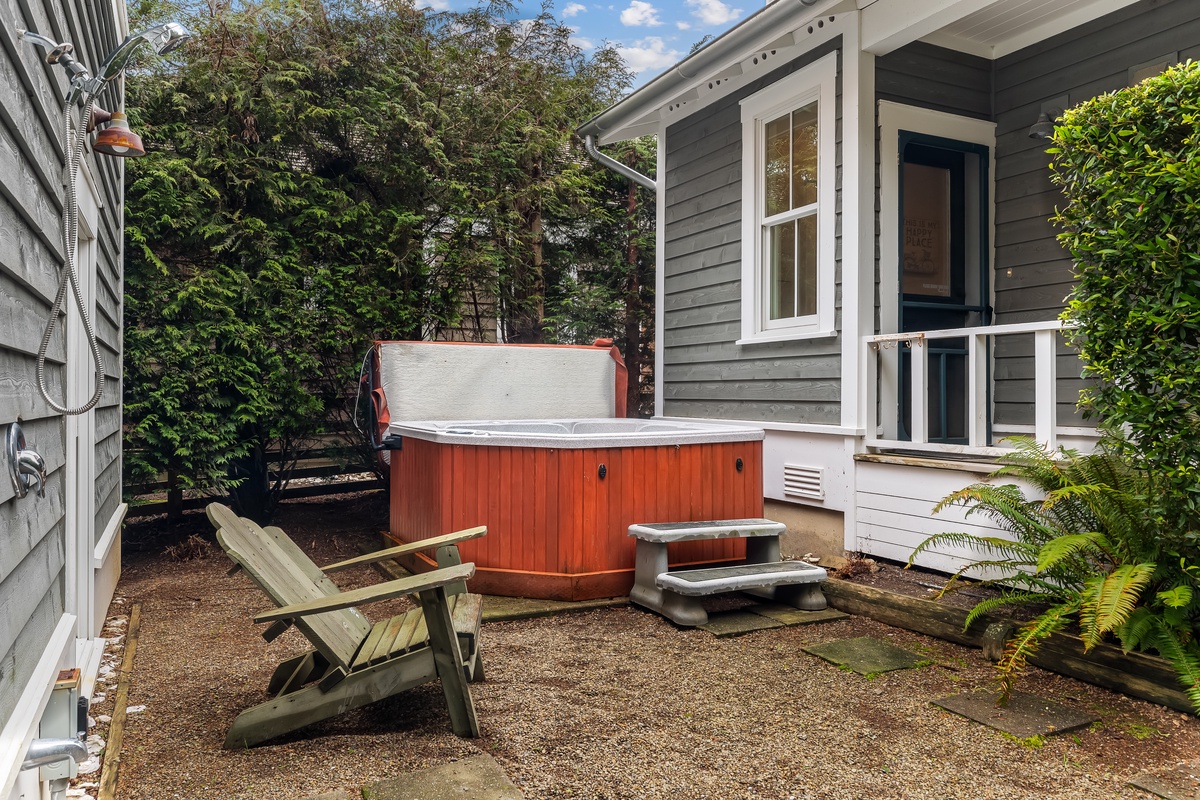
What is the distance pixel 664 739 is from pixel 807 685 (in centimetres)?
74

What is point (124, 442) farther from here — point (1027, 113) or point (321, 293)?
point (1027, 113)

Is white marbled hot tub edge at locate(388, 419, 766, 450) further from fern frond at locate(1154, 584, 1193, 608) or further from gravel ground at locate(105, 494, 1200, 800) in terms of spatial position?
fern frond at locate(1154, 584, 1193, 608)

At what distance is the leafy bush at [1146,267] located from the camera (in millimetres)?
2672

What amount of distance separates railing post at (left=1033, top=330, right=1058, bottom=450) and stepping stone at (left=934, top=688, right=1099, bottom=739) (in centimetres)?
134

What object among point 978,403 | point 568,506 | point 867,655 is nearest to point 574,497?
point 568,506

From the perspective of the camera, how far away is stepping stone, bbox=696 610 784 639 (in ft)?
11.9

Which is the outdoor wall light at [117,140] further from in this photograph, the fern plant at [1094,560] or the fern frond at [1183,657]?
the fern frond at [1183,657]

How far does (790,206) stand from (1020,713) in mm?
3399

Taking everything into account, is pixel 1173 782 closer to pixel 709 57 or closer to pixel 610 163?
pixel 709 57

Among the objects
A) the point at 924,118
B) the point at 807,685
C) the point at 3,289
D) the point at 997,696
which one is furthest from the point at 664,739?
the point at 924,118

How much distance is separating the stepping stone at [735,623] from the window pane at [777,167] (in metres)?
2.68

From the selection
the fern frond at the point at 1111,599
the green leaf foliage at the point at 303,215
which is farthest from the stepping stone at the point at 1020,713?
the green leaf foliage at the point at 303,215

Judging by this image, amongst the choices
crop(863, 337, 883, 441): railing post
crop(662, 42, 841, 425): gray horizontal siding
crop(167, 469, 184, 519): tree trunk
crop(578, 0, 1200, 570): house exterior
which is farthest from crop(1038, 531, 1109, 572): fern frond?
crop(167, 469, 184, 519): tree trunk

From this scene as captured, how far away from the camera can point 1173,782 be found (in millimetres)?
2168
